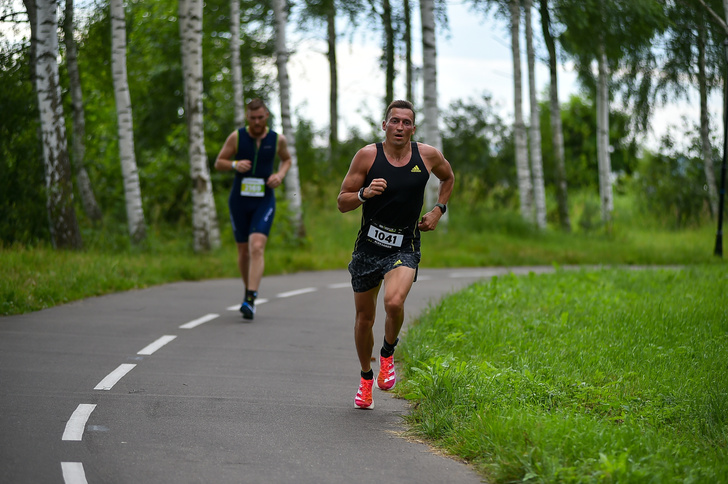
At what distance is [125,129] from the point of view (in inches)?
655

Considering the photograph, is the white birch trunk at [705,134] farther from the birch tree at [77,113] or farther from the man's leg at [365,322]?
the man's leg at [365,322]

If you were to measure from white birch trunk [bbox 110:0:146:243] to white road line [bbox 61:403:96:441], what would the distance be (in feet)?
35.5

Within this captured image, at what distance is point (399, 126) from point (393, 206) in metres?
0.55

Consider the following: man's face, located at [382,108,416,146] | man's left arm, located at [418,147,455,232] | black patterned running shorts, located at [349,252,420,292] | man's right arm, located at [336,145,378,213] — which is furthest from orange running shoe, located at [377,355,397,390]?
man's face, located at [382,108,416,146]

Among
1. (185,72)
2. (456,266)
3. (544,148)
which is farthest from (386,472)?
(544,148)

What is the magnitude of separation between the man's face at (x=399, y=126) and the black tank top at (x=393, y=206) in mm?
140

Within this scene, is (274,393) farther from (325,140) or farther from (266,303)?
(325,140)

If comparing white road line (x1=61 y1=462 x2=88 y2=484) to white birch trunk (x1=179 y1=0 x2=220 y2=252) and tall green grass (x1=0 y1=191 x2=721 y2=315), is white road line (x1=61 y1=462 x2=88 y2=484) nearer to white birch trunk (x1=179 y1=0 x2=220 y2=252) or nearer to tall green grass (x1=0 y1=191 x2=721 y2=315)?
tall green grass (x1=0 y1=191 x2=721 y2=315)

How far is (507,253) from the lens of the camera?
21.2 m

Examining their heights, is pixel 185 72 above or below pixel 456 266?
above

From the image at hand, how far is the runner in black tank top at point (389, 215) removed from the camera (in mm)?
6250

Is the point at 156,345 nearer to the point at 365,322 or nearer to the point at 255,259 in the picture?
the point at 255,259

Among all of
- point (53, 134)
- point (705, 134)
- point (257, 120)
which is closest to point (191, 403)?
point (257, 120)

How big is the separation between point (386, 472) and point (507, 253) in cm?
1660
